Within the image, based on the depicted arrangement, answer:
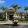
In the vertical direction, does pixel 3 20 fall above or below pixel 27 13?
below

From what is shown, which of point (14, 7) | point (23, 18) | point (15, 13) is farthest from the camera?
point (14, 7)

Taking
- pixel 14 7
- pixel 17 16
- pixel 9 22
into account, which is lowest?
pixel 9 22

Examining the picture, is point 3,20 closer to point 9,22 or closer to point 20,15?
point 9,22

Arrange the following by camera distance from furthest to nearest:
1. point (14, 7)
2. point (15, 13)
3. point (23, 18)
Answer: point (14, 7)
point (15, 13)
point (23, 18)

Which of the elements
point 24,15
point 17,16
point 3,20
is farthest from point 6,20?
point 24,15

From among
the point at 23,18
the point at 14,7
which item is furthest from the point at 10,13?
the point at 23,18

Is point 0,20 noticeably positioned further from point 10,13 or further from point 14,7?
point 14,7

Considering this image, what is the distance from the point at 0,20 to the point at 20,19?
1452 millimetres

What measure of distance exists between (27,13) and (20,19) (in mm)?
976

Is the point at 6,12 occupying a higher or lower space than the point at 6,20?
higher

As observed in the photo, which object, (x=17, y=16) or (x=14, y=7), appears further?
(x=14, y=7)

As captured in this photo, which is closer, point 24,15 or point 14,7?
point 24,15

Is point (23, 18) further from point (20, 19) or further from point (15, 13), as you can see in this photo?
point (15, 13)

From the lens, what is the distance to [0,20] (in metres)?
6.54
